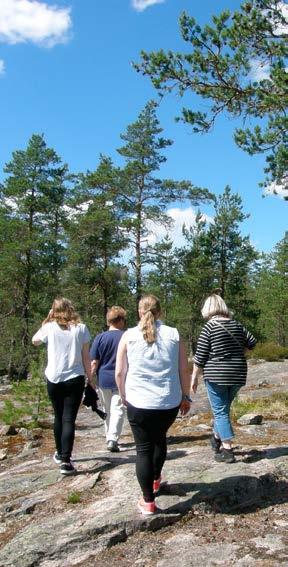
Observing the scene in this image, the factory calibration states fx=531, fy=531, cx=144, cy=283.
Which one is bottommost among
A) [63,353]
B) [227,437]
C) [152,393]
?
[227,437]

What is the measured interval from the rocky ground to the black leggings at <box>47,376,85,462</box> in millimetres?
342

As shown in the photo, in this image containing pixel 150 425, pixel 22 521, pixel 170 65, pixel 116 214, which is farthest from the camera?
pixel 116 214

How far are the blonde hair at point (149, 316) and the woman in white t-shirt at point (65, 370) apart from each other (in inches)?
52.4

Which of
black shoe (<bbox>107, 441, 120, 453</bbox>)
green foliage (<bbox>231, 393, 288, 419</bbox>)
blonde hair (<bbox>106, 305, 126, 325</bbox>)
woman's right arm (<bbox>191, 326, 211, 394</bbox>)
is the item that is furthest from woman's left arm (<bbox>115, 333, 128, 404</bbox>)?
green foliage (<bbox>231, 393, 288, 419</bbox>)

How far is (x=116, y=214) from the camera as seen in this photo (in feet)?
87.1

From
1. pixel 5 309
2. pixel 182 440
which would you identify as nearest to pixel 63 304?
pixel 182 440

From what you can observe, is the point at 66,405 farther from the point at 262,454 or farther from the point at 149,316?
the point at 262,454

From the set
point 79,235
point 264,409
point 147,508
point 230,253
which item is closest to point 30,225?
point 79,235

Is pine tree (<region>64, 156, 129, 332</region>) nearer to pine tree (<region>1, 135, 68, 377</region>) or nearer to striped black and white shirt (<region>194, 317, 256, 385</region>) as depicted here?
pine tree (<region>1, 135, 68, 377</region>)

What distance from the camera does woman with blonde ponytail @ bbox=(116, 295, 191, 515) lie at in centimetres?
414

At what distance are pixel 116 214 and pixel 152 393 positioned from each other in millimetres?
22870

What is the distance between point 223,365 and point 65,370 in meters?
1.58

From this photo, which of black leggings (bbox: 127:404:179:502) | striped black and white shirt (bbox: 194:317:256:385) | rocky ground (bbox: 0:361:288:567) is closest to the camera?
rocky ground (bbox: 0:361:288:567)

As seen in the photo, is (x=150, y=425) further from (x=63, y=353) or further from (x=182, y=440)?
(x=182, y=440)
